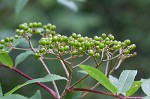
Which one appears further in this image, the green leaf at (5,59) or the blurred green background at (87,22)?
the blurred green background at (87,22)

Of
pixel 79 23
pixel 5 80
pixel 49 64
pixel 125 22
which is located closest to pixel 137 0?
pixel 125 22

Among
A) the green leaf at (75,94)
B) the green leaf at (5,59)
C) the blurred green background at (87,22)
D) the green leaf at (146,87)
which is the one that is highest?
the blurred green background at (87,22)

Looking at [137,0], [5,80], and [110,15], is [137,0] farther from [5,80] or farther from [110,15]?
[5,80]

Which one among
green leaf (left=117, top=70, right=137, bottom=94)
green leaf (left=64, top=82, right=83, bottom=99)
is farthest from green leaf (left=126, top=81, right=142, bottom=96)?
green leaf (left=64, top=82, right=83, bottom=99)

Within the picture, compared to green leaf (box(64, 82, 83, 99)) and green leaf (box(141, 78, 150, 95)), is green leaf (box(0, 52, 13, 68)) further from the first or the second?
green leaf (box(141, 78, 150, 95))

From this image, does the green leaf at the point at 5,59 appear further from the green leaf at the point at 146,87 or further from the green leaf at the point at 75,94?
the green leaf at the point at 146,87

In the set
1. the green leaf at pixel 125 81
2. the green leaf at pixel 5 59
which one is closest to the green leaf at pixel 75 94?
the green leaf at pixel 125 81

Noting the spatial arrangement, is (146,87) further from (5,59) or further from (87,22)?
(87,22)

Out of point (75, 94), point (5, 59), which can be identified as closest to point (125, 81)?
point (75, 94)
